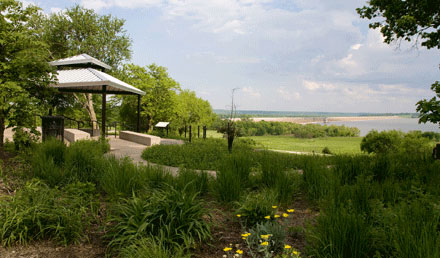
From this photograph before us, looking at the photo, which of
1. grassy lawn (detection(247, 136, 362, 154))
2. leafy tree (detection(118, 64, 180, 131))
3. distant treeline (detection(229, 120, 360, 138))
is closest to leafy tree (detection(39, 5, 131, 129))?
leafy tree (detection(118, 64, 180, 131))

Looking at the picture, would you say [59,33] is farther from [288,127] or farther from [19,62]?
[288,127]

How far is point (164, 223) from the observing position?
300 cm

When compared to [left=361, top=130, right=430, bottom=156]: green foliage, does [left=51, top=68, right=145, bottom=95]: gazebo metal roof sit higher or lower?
higher

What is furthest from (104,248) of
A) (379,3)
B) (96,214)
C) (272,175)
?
(379,3)

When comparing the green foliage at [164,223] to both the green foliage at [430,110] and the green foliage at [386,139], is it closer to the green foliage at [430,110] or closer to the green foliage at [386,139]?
the green foliage at [430,110]

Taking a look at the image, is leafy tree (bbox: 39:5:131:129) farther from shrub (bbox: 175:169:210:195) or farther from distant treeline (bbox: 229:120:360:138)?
distant treeline (bbox: 229:120:360:138)

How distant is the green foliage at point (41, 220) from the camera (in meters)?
3.13

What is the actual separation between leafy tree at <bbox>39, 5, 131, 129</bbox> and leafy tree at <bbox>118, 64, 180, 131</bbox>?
8.47 ft

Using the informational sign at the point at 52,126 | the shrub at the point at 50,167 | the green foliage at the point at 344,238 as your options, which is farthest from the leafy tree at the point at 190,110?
the green foliage at the point at 344,238

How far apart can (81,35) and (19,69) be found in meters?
20.9

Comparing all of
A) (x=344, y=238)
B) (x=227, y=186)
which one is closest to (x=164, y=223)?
(x=227, y=186)

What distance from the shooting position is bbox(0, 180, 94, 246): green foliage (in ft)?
10.3

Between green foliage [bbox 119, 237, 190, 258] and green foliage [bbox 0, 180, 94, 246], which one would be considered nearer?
green foliage [bbox 119, 237, 190, 258]

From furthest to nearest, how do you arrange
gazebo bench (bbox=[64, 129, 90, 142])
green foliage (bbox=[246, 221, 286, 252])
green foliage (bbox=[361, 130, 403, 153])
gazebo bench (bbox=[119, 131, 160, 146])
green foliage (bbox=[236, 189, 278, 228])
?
1. green foliage (bbox=[361, 130, 403, 153])
2. gazebo bench (bbox=[119, 131, 160, 146])
3. gazebo bench (bbox=[64, 129, 90, 142])
4. green foliage (bbox=[236, 189, 278, 228])
5. green foliage (bbox=[246, 221, 286, 252])
